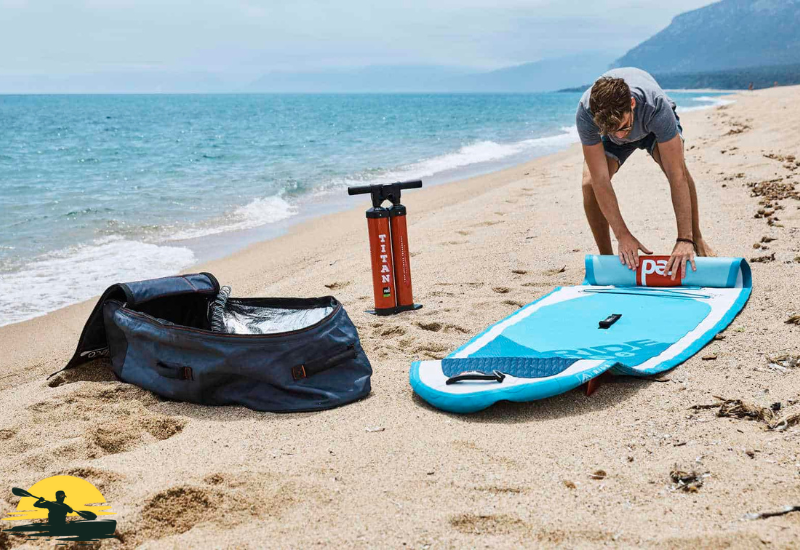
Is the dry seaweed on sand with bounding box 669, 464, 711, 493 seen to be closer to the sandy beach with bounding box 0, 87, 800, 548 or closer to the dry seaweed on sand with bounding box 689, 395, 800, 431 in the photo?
the sandy beach with bounding box 0, 87, 800, 548

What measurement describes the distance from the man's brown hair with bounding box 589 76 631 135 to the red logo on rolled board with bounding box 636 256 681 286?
1037 millimetres

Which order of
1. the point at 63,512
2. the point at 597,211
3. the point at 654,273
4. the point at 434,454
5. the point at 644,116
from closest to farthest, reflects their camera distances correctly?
the point at 63,512 < the point at 434,454 < the point at 644,116 < the point at 654,273 < the point at 597,211

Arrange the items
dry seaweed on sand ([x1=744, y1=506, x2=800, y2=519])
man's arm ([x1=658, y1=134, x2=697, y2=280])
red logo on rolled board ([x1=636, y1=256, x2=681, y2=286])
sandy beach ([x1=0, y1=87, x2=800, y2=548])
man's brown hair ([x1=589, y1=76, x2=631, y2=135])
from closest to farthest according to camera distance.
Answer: dry seaweed on sand ([x1=744, y1=506, x2=800, y2=519]) → sandy beach ([x1=0, y1=87, x2=800, y2=548]) → man's brown hair ([x1=589, y1=76, x2=631, y2=135]) → man's arm ([x1=658, y1=134, x2=697, y2=280]) → red logo on rolled board ([x1=636, y1=256, x2=681, y2=286])

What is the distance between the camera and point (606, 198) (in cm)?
426

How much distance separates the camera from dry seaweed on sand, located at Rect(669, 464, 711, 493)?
6.81 feet

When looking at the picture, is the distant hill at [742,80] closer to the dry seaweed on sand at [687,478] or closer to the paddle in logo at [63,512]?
the dry seaweed on sand at [687,478]

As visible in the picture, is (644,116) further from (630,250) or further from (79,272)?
(79,272)

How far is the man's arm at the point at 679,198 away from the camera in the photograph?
4164 millimetres

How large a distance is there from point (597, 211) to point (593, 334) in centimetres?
140

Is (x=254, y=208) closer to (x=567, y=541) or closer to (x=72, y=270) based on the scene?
(x=72, y=270)

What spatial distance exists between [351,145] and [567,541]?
20.1 meters

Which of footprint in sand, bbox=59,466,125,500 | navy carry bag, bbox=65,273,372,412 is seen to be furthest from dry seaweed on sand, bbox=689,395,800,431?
footprint in sand, bbox=59,466,125,500

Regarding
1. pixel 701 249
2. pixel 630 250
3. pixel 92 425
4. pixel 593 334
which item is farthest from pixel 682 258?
pixel 92 425

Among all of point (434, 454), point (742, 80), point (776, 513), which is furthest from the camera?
point (742, 80)
